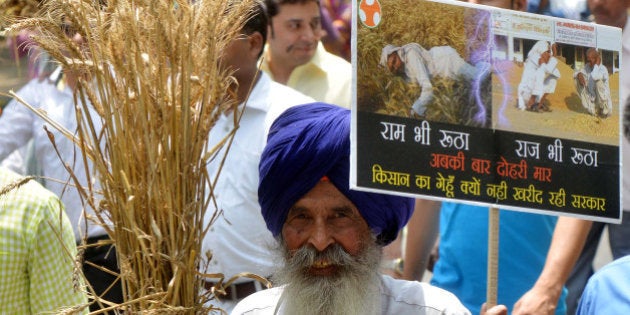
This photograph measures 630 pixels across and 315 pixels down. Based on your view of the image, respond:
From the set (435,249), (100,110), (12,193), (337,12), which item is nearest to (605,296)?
(100,110)

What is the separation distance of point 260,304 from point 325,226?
322 mm

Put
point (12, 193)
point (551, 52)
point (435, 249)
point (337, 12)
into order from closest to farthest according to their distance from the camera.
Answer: point (551, 52), point (12, 193), point (435, 249), point (337, 12)

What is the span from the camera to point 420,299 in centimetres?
430

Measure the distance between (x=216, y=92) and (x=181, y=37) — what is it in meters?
0.21

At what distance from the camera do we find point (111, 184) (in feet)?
13.0

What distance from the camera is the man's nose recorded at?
14.4 ft

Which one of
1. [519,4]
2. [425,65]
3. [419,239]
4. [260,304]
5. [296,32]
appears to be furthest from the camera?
[296,32]

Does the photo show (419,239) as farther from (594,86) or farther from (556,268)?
(594,86)

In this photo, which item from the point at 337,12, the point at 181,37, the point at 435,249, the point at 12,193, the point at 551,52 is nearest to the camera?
the point at 181,37

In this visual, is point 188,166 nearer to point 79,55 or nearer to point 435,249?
point 79,55

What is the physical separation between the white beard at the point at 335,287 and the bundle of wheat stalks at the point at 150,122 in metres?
0.49

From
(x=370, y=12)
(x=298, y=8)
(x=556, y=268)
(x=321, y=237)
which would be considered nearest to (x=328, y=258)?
(x=321, y=237)

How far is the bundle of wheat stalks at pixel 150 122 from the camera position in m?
3.90

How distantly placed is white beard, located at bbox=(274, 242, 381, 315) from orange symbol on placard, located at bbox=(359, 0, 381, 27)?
0.78 m
